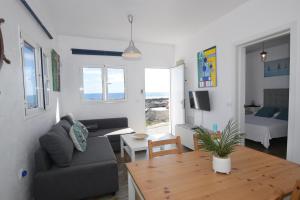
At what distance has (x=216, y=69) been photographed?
353cm

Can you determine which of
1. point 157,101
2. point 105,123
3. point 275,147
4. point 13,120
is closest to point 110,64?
point 105,123

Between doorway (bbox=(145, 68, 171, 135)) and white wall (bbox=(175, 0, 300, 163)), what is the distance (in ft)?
3.70

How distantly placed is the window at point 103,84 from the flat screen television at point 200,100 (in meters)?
1.86

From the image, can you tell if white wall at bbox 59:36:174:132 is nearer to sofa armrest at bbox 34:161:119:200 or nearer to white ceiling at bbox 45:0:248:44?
white ceiling at bbox 45:0:248:44

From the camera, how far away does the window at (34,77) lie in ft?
7.08

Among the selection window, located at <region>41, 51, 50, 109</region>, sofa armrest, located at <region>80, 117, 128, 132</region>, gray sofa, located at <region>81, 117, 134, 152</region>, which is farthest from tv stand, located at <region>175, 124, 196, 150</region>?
window, located at <region>41, 51, 50, 109</region>

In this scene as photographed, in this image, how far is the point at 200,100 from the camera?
12.9 ft

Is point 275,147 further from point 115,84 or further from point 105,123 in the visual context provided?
point 115,84

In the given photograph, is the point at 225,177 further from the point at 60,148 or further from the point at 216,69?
the point at 216,69

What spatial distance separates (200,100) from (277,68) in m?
2.95

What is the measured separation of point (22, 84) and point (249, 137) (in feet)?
14.1

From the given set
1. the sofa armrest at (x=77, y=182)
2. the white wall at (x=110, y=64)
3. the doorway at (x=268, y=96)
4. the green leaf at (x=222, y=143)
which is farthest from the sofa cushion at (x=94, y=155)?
the doorway at (x=268, y=96)

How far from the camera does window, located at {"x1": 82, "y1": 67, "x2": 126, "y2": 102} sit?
4.53m

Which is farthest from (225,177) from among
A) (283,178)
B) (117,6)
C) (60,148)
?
(117,6)
